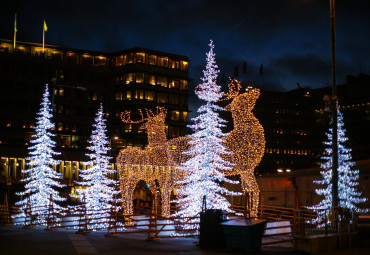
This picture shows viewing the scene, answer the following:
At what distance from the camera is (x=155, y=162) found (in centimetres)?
3088

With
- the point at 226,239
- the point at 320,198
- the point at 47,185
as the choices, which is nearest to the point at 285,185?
the point at 320,198

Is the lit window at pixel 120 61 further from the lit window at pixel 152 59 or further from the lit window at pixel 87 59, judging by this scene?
the lit window at pixel 152 59

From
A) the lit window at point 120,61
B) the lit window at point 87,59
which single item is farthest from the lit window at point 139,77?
Answer: the lit window at point 87,59

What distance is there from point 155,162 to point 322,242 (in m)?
16.5

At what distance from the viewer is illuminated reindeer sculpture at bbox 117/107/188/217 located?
29391 millimetres

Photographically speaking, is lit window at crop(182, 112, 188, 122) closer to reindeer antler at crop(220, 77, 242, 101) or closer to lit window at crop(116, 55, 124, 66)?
lit window at crop(116, 55, 124, 66)

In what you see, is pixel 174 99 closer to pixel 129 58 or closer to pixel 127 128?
pixel 127 128

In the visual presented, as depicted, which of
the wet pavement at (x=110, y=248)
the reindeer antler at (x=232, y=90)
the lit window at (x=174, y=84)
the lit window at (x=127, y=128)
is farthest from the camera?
the lit window at (x=174, y=84)

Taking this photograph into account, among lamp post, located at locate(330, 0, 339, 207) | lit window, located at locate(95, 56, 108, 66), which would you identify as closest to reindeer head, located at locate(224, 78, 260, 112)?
lamp post, located at locate(330, 0, 339, 207)

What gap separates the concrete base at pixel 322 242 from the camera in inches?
598

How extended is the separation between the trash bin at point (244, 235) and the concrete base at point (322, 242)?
1.23 meters

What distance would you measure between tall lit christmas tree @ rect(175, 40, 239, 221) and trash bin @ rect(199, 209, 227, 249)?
9.04 metres

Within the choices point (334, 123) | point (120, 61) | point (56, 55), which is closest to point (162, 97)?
point (120, 61)

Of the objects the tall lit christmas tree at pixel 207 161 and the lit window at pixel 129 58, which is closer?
the tall lit christmas tree at pixel 207 161
